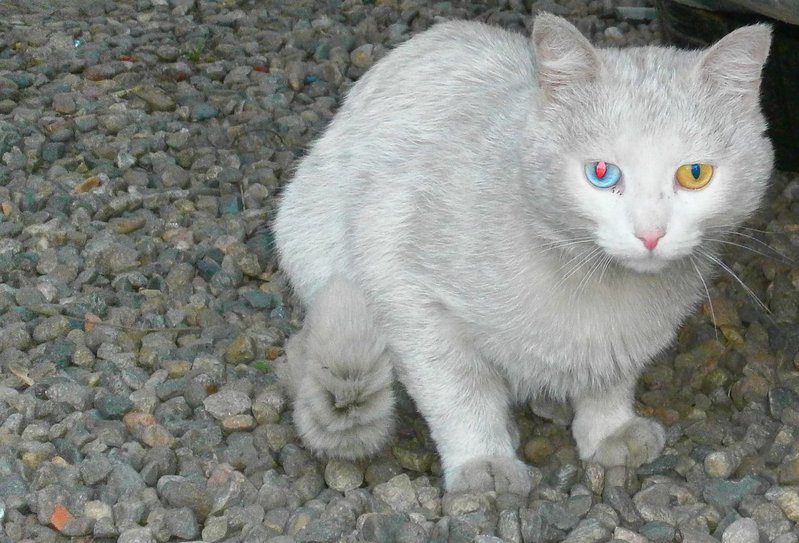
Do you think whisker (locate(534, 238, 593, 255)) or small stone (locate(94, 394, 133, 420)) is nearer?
whisker (locate(534, 238, 593, 255))

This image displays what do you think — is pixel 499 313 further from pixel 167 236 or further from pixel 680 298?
pixel 167 236

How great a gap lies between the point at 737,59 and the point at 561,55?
0.35 metres

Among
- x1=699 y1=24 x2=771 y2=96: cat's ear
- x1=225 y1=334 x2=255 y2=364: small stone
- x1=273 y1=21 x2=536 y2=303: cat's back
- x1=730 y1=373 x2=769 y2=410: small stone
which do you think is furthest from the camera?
x1=225 y1=334 x2=255 y2=364: small stone

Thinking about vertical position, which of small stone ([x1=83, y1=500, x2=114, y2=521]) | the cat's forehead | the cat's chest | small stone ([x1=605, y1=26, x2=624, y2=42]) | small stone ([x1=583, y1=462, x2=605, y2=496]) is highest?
the cat's forehead

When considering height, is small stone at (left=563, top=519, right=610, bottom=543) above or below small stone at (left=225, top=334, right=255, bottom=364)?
above

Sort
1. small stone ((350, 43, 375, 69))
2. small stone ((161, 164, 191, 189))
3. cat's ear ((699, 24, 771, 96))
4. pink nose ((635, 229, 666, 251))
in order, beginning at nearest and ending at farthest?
pink nose ((635, 229, 666, 251)), cat's ear ((699, 24, 771, 96)), small stone ((161, 164, 191, 189)), small stone ((350, 43, 375, 69))

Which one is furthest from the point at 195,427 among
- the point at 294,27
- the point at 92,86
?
the point at 294,27

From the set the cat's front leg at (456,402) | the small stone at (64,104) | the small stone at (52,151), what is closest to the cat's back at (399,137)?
the cat's front leg at (456,402)

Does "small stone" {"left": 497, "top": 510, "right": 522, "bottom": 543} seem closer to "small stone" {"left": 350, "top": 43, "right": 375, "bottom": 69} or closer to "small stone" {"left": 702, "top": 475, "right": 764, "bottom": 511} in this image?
"small stone" {"left": 702, "top": 475, "right": 764, "bottom": 511}

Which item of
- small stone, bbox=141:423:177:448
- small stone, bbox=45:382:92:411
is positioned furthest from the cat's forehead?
small stone, bbox=45:382:92:411

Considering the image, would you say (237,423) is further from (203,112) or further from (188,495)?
(203,112)

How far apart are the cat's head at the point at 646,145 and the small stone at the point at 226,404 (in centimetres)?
91

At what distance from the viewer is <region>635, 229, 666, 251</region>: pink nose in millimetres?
2211

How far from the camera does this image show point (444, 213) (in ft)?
8.84
